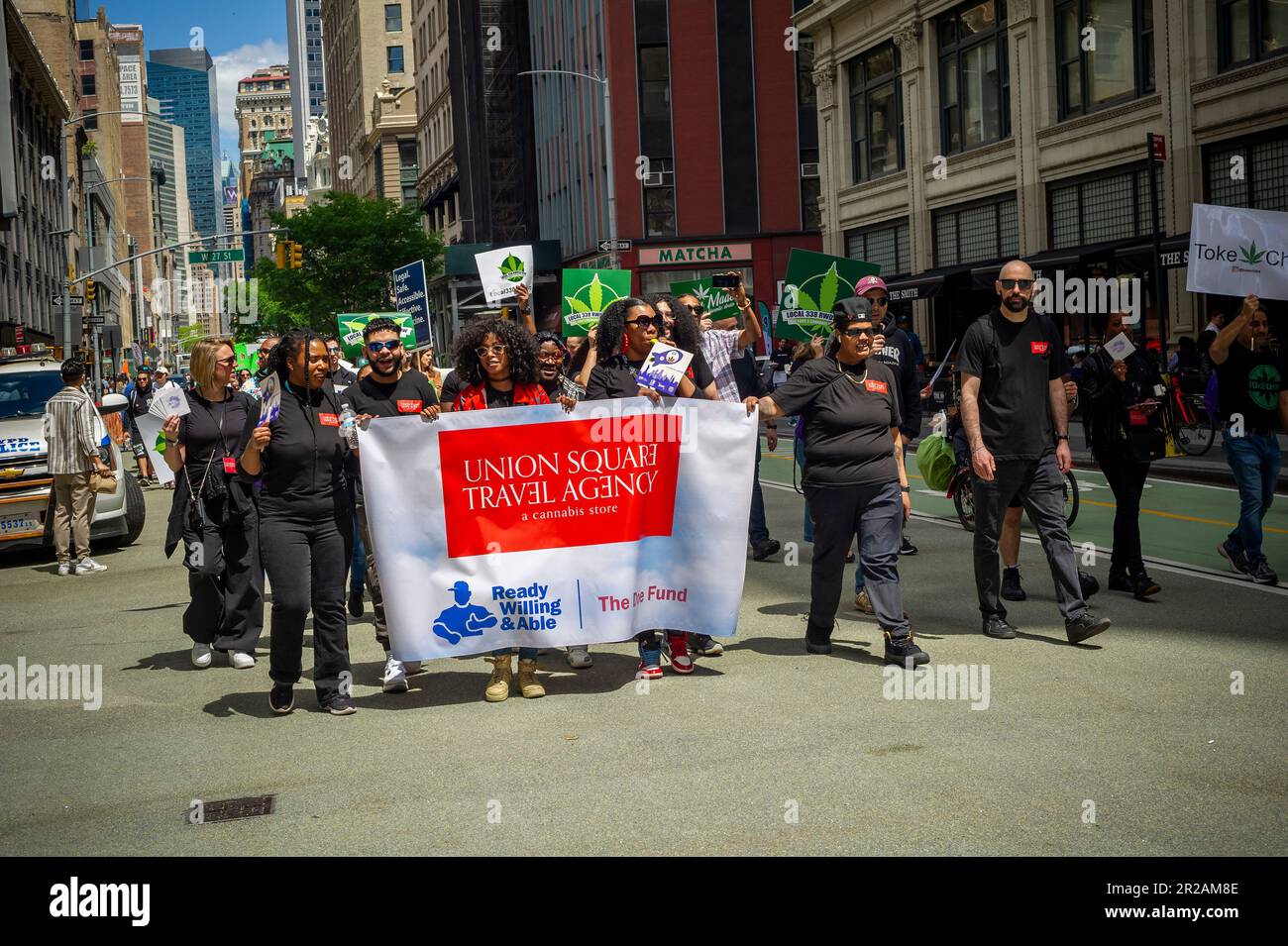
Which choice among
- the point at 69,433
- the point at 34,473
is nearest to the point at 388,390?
the point at 69,433

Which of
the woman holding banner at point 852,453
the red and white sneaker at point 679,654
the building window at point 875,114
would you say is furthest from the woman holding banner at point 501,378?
the building window at point 875,114

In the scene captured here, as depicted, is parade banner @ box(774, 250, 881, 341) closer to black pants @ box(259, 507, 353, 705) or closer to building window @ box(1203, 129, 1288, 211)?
black pants @ box(259, 507, 353, 705)

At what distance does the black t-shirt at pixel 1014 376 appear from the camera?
893 centimetres

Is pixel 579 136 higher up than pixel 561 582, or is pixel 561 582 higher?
pixel 579 136

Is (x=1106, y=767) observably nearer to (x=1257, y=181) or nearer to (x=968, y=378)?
(x=968, y=378)

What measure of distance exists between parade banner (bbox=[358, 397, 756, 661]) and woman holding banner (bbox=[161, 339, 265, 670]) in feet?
6.37

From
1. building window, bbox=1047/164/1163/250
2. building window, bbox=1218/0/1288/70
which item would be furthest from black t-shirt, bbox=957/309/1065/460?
building window, bbox=1047/164/1163/250

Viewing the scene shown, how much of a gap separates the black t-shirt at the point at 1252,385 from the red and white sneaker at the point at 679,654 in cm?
484

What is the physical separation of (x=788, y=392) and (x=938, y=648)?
5.94ft

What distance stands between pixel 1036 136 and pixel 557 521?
26.9 meters

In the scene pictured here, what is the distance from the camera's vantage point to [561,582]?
26.3 feet

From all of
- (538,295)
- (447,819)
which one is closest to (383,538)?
(447,819)

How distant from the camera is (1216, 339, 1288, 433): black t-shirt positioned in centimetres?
1051
